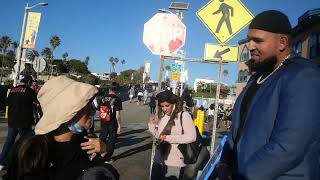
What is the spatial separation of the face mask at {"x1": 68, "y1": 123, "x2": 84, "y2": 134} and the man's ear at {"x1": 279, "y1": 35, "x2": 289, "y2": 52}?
131 cm

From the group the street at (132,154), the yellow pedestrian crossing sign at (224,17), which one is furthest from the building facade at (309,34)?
the yellow pedestrian crossing sign at (224,17)

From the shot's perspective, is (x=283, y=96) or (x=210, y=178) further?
(x=210, y=178)

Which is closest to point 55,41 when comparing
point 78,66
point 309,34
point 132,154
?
point 78,66

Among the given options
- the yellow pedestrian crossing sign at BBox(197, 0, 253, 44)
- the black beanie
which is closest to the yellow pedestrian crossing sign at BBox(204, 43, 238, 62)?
the yellow pedestrian crossing sign at BBox(197, 0, 253, 44)

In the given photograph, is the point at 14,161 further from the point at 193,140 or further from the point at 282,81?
the point at 193,140

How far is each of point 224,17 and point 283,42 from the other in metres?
3.87

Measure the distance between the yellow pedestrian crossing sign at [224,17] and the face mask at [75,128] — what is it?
14.0ft

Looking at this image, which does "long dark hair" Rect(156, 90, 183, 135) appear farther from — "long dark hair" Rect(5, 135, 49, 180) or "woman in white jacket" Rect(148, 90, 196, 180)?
"long dark hair" Rect(5, 135, 49, 180)

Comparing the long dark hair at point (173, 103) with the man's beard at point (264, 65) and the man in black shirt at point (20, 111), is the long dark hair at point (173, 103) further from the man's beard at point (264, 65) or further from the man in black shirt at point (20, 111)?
the man in black shirt at point (20, 111)

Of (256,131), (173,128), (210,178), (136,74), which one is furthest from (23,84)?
(136,74)

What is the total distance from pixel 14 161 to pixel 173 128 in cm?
340

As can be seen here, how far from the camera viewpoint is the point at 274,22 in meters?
2.74

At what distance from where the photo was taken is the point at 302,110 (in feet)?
7.78

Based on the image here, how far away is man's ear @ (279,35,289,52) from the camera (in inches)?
108
